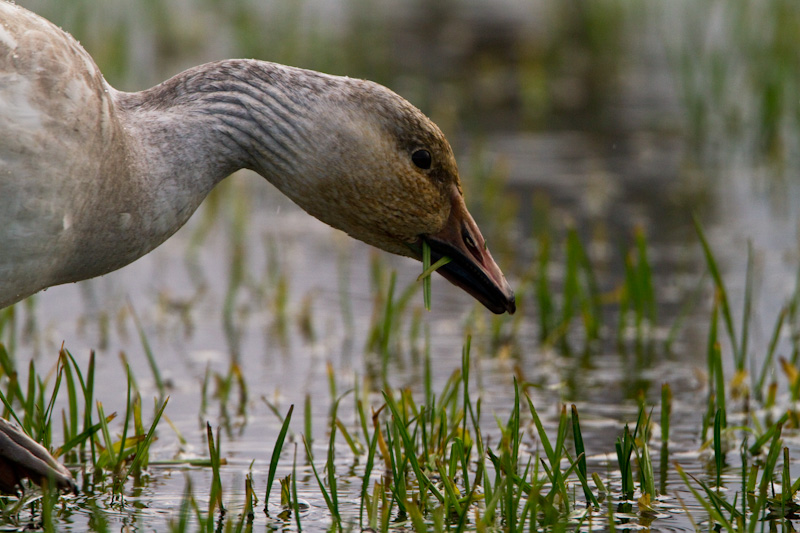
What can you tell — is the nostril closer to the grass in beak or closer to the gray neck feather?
the grass in beak

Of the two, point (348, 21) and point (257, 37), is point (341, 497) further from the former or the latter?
point (348, 21)

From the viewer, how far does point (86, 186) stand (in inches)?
142

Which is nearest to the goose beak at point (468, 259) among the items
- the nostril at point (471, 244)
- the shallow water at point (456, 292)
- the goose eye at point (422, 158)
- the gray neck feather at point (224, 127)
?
the nostril at point (471, 244)

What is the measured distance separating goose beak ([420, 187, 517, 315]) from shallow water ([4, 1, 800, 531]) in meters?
0.76

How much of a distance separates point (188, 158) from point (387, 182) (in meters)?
0.65

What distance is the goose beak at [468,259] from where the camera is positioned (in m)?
4.20

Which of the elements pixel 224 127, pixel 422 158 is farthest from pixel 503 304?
pixel 224 127

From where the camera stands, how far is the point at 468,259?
4.21m

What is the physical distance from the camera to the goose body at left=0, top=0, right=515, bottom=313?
3.52m

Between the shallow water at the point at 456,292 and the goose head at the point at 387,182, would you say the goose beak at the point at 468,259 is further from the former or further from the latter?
the shallow water at the point at 456,292

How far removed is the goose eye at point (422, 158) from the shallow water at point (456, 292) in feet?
3.64

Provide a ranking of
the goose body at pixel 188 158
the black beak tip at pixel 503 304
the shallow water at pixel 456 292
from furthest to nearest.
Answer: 1. the shallow water at pixel 456 292
2. the black beak tip at pixel 503 304
3. the goose body at pixel 188 158

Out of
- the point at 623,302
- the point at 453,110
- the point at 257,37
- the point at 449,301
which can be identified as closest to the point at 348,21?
the point at 257,37

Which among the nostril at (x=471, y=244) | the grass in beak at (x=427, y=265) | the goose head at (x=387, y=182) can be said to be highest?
the goose head at (x=387, y=182)
